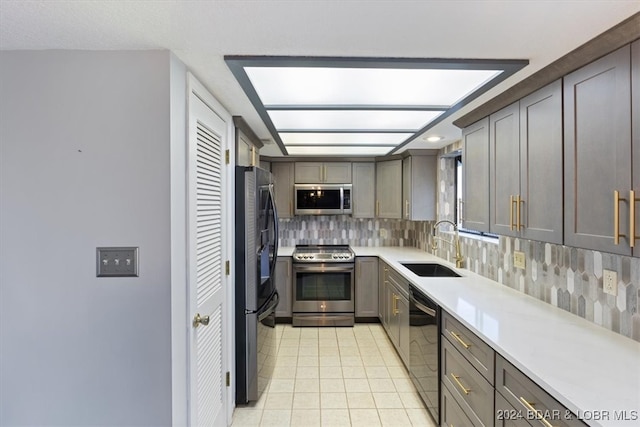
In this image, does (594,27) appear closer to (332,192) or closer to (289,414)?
(289,414)

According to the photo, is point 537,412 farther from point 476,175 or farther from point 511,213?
point 476,175

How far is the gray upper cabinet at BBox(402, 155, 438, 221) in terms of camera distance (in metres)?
3.77

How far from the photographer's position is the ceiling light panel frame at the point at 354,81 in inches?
57.8

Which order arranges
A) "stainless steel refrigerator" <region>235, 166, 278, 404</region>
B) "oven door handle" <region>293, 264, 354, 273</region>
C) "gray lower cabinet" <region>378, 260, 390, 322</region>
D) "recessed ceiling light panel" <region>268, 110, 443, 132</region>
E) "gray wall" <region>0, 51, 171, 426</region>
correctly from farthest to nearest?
"oven door handle" <region>293, 264, 354, 273</region> → "gray lower cabinet" <region>378, 260, 390, 322</region> → "stainless steel refrigerator" <region>235, 166, 278, 404</region> → "recessed ceiling light panel" <region>268, 110, 443, 132</region> → "gray wall" <region>0, 51, 171, 426</region>

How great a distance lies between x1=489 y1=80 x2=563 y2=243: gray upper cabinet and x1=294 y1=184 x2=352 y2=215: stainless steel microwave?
2.30 m

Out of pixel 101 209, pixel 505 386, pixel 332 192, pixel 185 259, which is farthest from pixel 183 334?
pixel 332 192

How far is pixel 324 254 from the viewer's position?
4.09m

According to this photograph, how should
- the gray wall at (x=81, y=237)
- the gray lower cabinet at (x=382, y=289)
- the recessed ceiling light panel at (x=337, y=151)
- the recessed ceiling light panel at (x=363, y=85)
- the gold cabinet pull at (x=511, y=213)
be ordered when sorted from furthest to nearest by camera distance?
the gray lower cabinet at (x=382, y=289)
the recessed ceiling light panel at (x=337, y=151)
the gold cabinet pull at (x=511, y=213)
the recessed ceiling light panel at (x=363, y=85)
the gray wall at (x=81, y=237)

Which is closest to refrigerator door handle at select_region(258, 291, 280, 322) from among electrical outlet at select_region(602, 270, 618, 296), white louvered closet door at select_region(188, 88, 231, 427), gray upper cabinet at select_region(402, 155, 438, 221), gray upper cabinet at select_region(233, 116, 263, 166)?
white louvered closet door at select_region(188, 88, 231, 427)

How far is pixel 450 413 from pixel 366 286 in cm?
215

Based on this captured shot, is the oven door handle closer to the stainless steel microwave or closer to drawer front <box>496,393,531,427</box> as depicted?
the stainless steel microwave

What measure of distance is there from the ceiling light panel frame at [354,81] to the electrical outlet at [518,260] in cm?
108

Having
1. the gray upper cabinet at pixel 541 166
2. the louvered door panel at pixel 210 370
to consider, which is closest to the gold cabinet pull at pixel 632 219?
the gray upper cabinet at pixel 541 166

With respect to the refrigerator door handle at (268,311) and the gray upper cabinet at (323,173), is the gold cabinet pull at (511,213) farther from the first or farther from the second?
the gray upper cabinet at (323,173)
